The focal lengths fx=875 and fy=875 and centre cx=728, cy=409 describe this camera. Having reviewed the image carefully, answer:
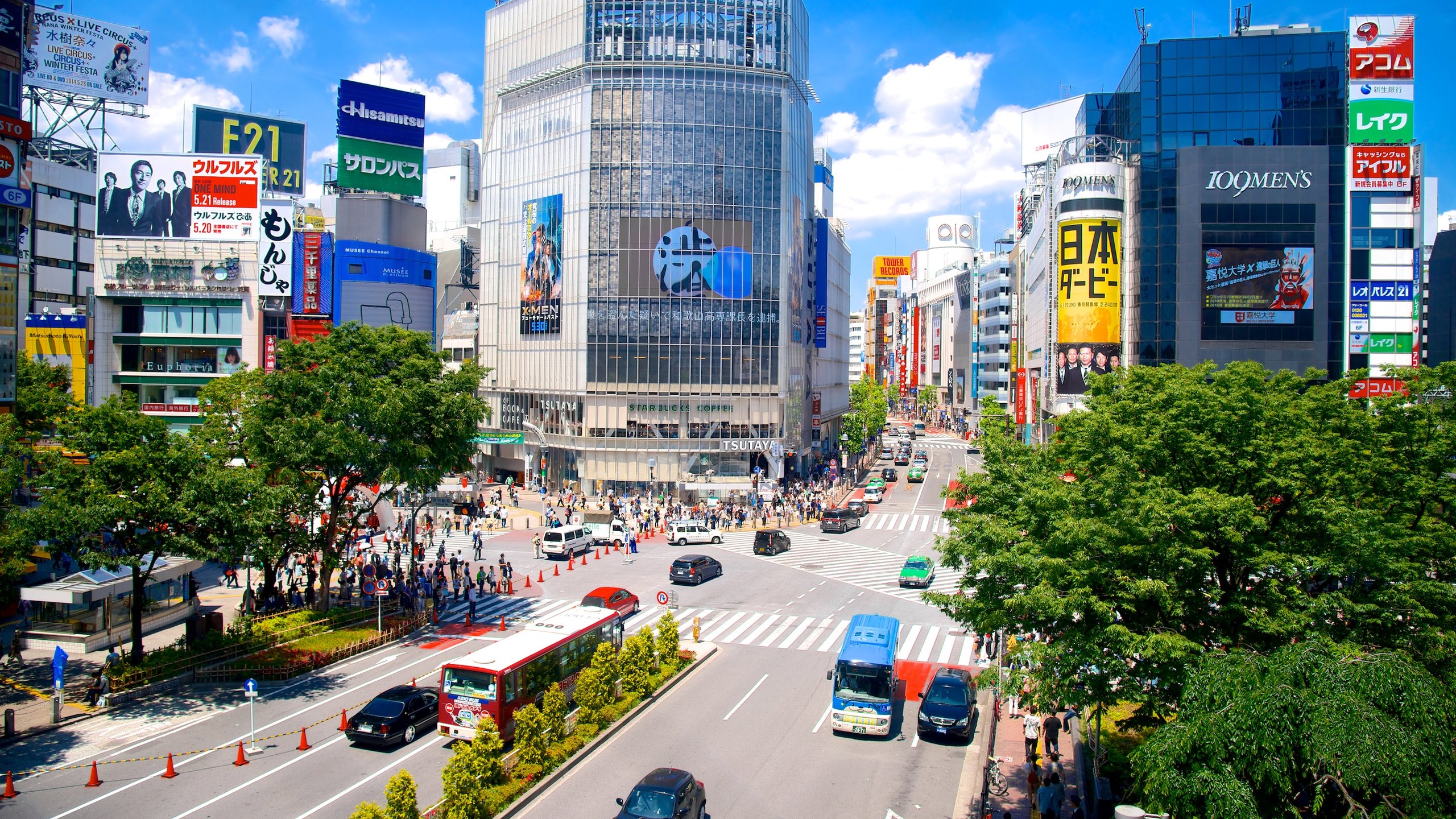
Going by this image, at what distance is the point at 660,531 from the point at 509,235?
35766 millimetres

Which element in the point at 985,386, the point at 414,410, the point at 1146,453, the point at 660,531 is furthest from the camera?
the point at 985,386

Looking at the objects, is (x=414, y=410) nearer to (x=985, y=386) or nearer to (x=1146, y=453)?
(x=1146, y=453)

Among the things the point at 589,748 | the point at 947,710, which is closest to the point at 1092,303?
the point at 947,710

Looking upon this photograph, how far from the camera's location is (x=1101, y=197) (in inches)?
2520

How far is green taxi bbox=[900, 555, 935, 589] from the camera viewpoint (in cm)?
4069

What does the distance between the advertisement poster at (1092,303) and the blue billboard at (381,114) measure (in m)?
62.5

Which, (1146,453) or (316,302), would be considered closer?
(1146,453)

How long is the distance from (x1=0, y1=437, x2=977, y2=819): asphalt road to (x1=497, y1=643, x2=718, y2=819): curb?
8.9 inches

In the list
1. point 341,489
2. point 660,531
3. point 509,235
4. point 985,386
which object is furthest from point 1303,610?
point 985,386

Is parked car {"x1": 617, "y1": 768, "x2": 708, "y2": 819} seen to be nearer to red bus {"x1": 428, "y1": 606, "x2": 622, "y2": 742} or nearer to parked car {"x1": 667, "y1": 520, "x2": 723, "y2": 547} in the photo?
red bus {"x1": 428, "y1": 606, "x2": 622, "y2": 742}

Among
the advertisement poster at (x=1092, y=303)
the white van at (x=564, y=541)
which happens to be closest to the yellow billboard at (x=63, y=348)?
the white van at (x=564, y=541)

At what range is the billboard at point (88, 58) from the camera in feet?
237

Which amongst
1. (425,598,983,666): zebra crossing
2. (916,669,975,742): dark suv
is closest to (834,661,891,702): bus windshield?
(916,669,975,742): dark suv

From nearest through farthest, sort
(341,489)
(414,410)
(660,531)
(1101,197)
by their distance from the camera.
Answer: (414,410)
(341,489)
(660,531)
(1101,197)
